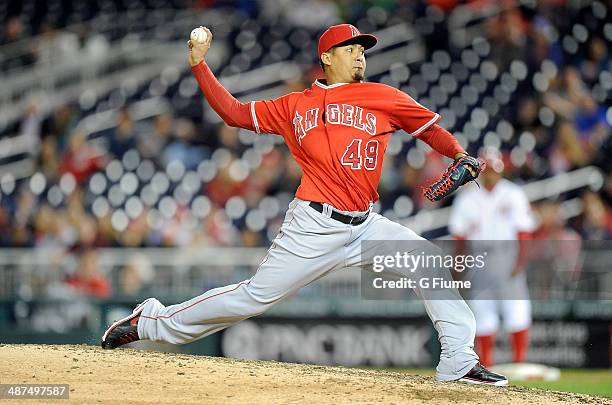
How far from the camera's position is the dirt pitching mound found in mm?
5168

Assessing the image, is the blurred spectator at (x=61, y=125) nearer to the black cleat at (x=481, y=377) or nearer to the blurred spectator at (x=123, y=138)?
the blurred spectator at (x=123, y=138)

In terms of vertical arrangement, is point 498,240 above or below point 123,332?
above

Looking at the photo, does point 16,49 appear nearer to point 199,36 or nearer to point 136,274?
point 136,274

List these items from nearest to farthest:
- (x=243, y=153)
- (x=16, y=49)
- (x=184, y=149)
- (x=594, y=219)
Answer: (x=594, y=219) < (x=243, y=153) < (x=184, y=149) < (x=16, y=49)

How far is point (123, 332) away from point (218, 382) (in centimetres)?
70

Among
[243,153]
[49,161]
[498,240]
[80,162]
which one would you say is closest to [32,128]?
[49,161]

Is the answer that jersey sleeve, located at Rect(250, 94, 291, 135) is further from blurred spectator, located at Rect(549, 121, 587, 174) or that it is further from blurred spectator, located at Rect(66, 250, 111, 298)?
blurred spectator, located at Rect(549, 121, 587, 174)

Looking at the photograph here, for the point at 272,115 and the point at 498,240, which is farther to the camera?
the point at 498,240

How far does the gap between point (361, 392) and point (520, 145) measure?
7899 mm

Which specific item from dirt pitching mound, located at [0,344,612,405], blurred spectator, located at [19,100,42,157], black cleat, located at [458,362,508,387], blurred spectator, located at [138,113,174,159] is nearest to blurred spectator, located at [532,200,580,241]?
blurred spectator, located at [138,113,174,159]

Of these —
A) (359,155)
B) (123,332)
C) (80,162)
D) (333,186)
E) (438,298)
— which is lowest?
(123,332)

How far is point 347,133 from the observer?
5.32m

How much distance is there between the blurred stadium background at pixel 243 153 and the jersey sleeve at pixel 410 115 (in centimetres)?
476

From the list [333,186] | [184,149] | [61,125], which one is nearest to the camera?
[333,186]
